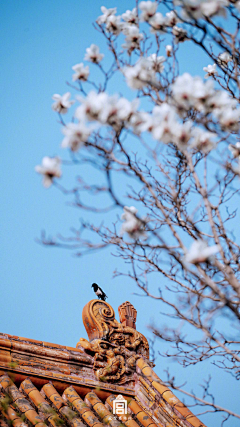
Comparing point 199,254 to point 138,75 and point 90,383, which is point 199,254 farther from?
point 90,383

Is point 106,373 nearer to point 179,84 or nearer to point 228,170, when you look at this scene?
point 228,170

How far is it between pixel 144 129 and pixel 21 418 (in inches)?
108

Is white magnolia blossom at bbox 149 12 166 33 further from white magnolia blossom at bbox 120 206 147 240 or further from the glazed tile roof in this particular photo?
the glazed tile roof

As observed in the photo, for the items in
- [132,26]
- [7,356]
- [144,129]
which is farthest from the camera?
[7,356]

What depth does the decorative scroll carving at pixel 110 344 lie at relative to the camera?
16.0 ft

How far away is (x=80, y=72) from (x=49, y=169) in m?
0.97

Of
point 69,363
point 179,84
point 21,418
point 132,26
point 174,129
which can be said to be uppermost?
point 132,26

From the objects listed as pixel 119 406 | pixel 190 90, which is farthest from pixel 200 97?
pixel 119 406

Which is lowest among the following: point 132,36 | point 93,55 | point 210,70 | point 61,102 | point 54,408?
point 54,408

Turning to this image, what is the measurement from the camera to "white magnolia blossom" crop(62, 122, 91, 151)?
2.63 meters

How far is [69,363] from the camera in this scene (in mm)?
4672

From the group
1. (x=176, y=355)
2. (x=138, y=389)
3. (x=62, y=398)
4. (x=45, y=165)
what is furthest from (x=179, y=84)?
(x=138, y=389)

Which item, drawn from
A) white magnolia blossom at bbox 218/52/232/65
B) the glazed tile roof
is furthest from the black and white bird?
white magnolia blossom at bbox 218/52/232/65

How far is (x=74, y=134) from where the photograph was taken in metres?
2.65
